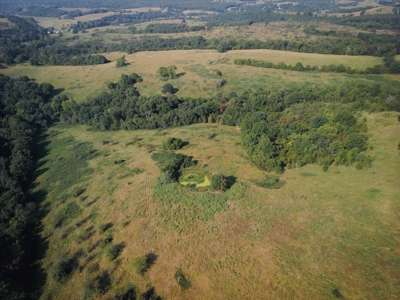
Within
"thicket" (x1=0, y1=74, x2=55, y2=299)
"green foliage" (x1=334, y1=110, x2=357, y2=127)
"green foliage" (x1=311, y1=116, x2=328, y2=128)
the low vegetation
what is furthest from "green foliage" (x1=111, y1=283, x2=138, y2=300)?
"green foliage" (x1=334, y1=110, x2=357, y2=127)

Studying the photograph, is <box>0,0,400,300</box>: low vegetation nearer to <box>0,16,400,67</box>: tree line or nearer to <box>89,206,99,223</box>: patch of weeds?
<box>89,206,99,223</box>: patch of weeds

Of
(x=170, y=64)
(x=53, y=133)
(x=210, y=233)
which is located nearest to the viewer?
(x=210, y=233)

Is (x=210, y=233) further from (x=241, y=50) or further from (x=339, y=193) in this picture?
(x=241, y=50)

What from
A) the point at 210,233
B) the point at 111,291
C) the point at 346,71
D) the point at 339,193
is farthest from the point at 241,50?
the point at 111,291

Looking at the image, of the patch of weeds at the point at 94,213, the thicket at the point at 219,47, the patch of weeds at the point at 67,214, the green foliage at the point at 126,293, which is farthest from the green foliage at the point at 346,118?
the thicket at the point at 219,47

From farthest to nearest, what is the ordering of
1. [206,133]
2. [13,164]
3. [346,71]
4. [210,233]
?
[346,71], [206,133], [13,164], [210,233]

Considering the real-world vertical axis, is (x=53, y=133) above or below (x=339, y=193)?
below

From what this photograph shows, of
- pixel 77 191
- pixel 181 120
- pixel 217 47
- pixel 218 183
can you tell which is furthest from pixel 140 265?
pixel 217 47
